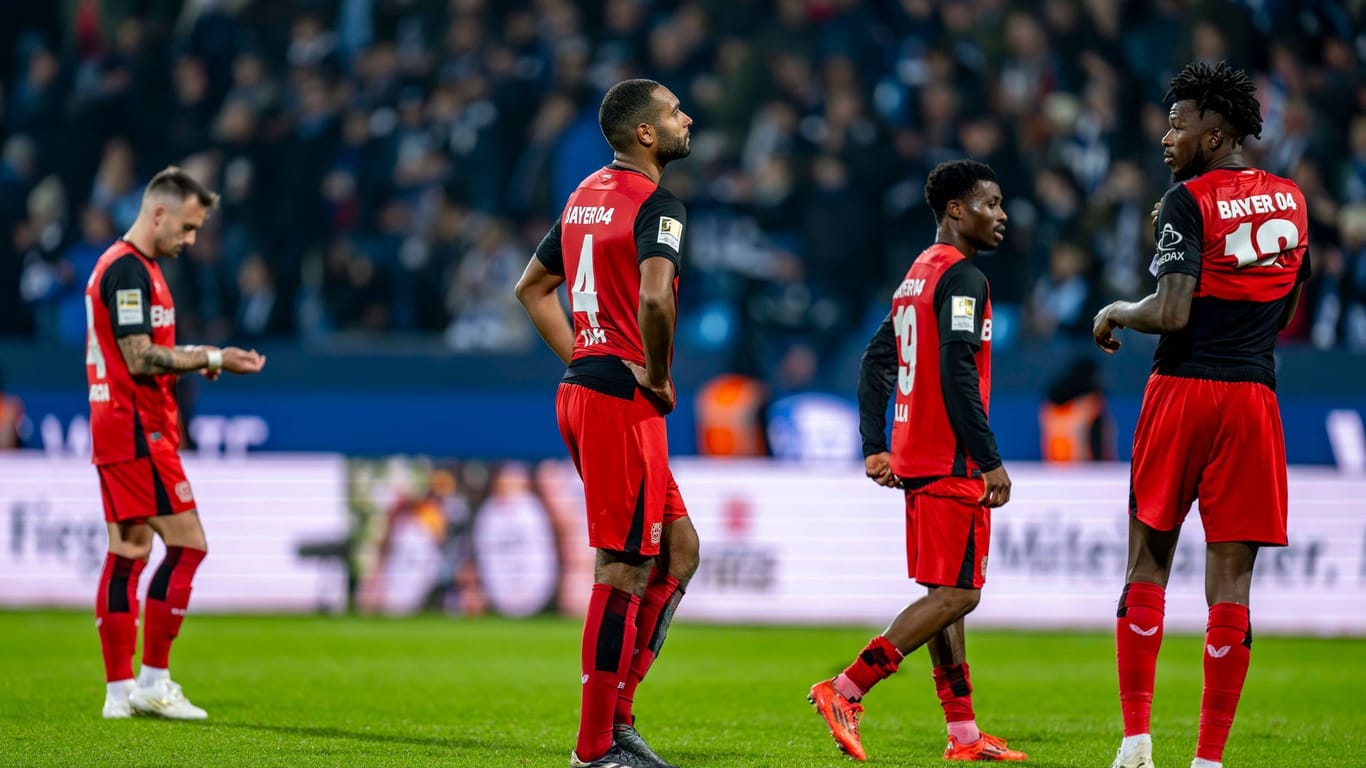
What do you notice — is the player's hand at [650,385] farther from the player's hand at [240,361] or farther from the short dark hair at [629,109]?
the player's hand at [240,361]

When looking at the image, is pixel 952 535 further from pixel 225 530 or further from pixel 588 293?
pixel 225 530

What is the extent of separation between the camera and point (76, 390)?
13.6 metres

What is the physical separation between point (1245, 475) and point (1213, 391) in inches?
10.9

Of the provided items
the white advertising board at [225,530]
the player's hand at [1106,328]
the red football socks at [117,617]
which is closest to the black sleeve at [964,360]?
the player's hand at [1106,328]

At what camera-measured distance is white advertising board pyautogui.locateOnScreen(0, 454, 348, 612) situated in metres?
12.1

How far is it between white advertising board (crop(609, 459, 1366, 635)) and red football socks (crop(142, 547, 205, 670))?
549 centimetres

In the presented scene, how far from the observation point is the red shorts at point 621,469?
5.18 metres

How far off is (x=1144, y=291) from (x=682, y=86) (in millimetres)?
4712

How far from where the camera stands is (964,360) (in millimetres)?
5902

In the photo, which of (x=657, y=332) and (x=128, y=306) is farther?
(x=128, y=306)

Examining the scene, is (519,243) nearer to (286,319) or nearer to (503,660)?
(286,319)

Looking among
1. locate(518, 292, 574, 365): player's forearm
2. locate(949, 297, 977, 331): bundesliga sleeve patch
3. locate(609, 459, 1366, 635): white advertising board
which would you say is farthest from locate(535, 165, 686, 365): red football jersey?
locate(609, 459, 1366, 635): white advertising board

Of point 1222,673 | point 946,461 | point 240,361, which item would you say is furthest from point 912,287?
point 240,361

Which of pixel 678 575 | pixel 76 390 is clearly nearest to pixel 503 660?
pixel 678 575
